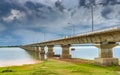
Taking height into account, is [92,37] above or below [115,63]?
above

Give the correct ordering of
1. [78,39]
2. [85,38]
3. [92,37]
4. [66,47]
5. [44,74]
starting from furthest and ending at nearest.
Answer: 1. [66,47]
2. [78,39]
3. [85,38]
4. [92,37]
5. [44,74]

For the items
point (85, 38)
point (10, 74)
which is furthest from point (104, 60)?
point (10, 74)

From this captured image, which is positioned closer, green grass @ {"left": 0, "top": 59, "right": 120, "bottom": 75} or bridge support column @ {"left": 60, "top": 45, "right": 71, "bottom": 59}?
green grass @ {"left": 0, "top": 59, "right": 120, "bottom": 75}

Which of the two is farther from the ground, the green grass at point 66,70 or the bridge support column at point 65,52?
the bridge support column at point 65,52

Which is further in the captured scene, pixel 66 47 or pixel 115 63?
pixel 66 47

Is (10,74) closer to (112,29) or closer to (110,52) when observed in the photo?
(112,29)

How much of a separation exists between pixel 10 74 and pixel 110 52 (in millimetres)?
27291

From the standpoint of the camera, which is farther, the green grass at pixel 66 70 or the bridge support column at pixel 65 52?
the bridge support column at pixel 65 52

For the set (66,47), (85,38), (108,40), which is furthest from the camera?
(66,47)

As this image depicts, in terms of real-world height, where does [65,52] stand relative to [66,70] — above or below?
above

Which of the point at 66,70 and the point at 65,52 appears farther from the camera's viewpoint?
the point at 65,52

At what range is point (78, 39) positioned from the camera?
7488 centimetres

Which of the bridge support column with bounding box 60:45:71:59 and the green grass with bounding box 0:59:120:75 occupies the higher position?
the bridge support column with bounding box 60:45:71:59

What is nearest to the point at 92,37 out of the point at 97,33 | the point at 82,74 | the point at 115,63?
the point at 97,33
